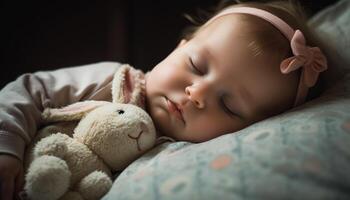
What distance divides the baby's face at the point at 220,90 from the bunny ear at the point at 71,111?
0.14 m

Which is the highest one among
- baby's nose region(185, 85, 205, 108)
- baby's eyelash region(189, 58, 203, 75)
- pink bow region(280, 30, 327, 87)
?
pink bow region(280, 30, 327, 87)

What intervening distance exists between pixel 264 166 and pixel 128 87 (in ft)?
1.51

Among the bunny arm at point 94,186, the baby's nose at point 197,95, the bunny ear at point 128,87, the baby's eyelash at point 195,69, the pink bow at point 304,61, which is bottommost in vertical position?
the bunny arm at point 94,186

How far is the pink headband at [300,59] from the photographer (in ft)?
2.91

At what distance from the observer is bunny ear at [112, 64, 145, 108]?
0.94 m

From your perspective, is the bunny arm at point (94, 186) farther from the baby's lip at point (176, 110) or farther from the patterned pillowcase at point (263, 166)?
the baby's lip at point (176, 110)

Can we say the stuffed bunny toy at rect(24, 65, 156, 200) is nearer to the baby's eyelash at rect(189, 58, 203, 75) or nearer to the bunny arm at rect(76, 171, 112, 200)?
the bunny arm at rect(76, 171, 112, 200)

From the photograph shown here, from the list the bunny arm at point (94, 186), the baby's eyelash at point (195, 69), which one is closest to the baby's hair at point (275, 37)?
the baby's eyelash at point (195, 69)

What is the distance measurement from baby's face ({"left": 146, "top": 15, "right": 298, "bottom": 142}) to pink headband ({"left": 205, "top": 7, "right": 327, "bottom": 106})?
2 cm

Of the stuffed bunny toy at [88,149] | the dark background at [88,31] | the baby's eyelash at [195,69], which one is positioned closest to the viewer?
the stuffed bunny toy at [88,149]

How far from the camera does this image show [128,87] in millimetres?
994

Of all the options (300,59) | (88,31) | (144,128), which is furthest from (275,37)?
(88,31)

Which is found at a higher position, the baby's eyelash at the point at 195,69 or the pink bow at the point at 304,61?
the pink bow at the point at 304,61

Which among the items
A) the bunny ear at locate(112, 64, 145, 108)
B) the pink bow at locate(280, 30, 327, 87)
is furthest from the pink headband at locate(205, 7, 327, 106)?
the bunny ear at locate(112, 64, 145, 108)
